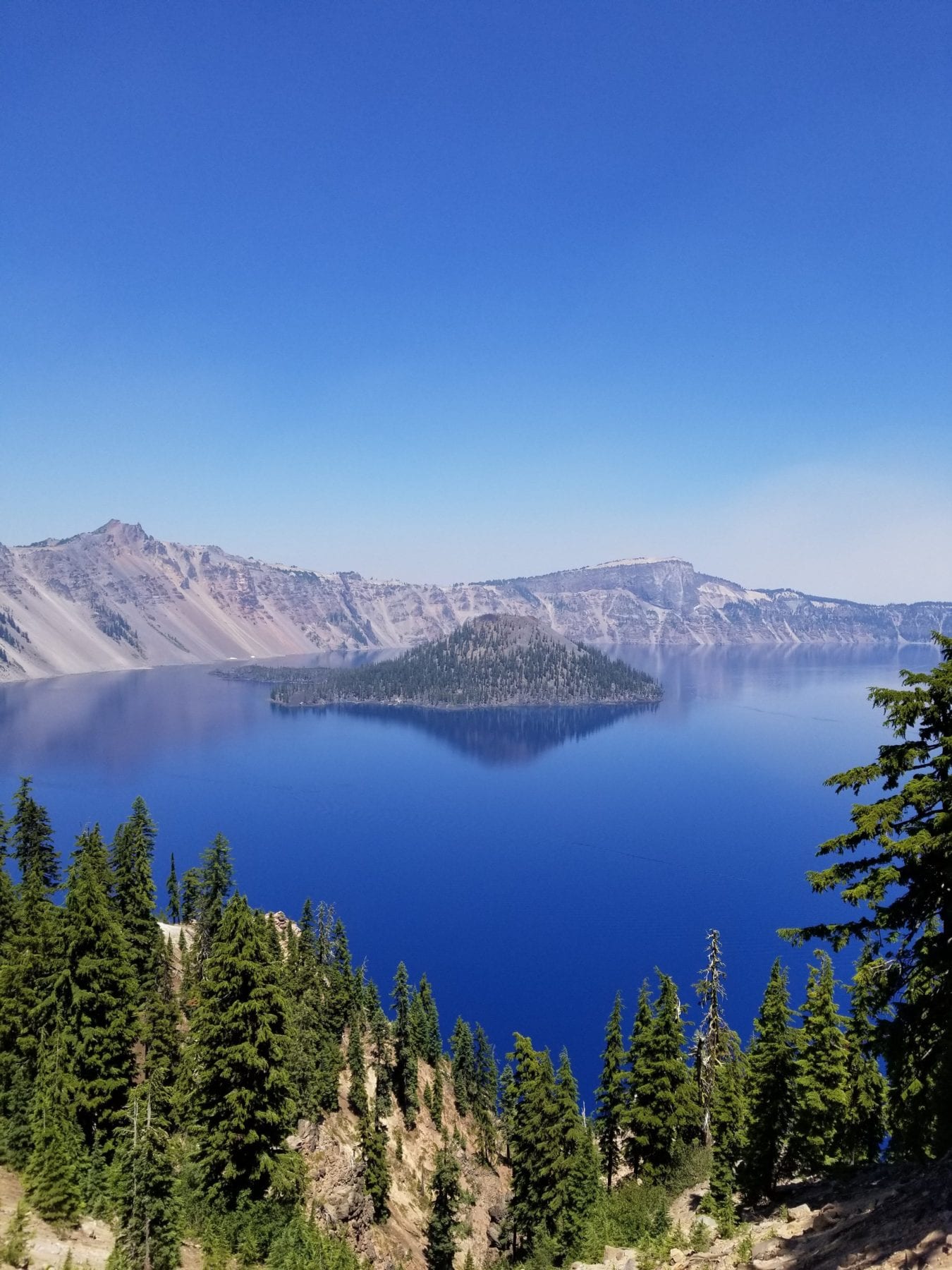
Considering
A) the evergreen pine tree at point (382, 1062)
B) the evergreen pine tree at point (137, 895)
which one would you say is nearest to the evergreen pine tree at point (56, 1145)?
the evergreen pine tree at point (137, 895)

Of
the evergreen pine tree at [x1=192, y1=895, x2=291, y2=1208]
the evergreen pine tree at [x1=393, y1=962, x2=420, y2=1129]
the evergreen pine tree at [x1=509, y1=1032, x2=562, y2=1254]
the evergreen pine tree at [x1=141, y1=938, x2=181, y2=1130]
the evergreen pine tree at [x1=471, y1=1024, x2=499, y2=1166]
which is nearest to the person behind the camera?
the evergreen pine tree at [x1=192, y1=895, x2=291, y2=1208]

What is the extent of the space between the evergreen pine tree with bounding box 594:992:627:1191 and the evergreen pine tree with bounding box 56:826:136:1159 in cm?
2633

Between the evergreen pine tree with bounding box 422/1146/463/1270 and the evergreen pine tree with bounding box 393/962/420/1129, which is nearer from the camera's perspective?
the evergreen pine tree with bounding box 422/1146/463/1270

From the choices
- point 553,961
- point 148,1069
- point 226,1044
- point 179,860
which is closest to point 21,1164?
point 226,1044

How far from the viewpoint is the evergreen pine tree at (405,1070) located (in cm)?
6284

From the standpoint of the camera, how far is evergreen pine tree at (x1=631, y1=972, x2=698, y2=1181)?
37.1 m

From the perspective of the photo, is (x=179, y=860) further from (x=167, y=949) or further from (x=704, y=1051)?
(x=704, y=1051)

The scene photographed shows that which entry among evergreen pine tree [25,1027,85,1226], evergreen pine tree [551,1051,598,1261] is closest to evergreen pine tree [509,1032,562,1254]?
evergreen pine tree [551,1051,598,1261]

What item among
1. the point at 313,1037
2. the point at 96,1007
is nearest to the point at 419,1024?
the point at 313,1037

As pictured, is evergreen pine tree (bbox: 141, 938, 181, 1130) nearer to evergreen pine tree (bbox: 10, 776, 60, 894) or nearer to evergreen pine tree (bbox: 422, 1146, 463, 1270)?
evergreen pine tree (bbox: 422, 1146, 463, 1270)

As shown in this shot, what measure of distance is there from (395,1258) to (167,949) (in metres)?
27.5

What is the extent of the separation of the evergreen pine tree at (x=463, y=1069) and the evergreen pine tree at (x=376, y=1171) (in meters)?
28.5

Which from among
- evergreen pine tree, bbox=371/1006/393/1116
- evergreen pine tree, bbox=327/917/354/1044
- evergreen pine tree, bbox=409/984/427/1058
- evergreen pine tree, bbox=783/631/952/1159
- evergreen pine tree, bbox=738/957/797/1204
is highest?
evergreen pine tree, bbox=783/631/952/1159

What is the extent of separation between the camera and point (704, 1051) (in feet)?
132
